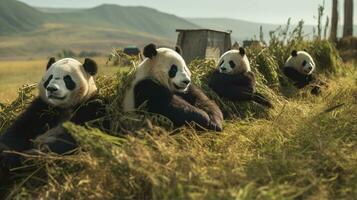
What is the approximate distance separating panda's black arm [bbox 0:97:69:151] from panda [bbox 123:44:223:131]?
0.66 meters

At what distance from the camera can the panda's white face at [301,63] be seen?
980 centimetres

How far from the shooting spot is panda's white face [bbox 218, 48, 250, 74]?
7.49 m

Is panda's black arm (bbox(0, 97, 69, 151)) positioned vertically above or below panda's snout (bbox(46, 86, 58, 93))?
below

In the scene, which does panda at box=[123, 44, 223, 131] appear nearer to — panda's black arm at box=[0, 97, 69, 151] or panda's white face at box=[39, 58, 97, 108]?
panda's white face at box=[39, 58, 97, 108]

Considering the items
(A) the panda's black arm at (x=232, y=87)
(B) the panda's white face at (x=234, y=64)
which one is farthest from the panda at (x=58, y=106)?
(B) the panda's white face at (x=234, y=64)

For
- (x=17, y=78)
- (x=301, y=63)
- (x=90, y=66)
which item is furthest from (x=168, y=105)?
(x=17, y=78)

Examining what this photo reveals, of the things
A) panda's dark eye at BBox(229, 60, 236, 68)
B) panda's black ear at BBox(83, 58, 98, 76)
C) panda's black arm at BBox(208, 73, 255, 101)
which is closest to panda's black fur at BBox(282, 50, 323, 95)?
panda's dark eye at BBox(229, 60, 236, 68)

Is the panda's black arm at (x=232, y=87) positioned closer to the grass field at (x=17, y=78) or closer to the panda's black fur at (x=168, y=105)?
the grass field at (x=17, y=78)

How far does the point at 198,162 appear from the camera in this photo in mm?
3830

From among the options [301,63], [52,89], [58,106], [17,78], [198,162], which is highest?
[52,89]

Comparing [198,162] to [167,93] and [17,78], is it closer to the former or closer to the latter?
[167,93]

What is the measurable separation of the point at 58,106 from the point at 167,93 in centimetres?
98

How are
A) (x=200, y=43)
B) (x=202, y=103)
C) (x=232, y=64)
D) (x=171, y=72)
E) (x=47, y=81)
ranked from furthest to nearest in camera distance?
(x=200, y=43)
(x=232, y=64)
(x=202, y=103)
(x=171, y=72)
(x=47, y=81)

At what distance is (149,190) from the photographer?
3.67m
